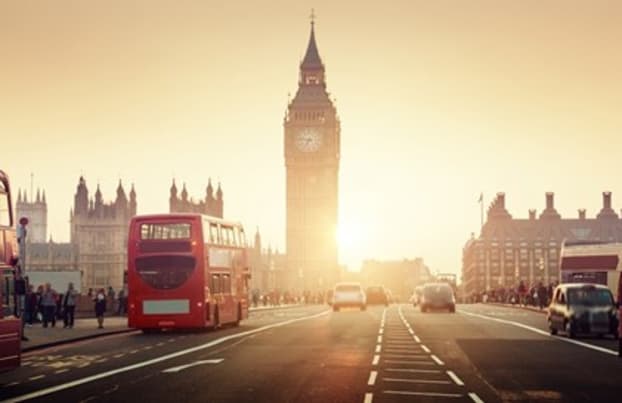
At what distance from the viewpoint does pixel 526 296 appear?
301ft

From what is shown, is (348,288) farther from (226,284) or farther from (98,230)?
(98,230)

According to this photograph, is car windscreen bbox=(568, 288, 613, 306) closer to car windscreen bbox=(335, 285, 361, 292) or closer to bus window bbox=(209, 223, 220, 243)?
bus window bbox=(209, 223, 220, 243)

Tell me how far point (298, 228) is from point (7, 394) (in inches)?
7130

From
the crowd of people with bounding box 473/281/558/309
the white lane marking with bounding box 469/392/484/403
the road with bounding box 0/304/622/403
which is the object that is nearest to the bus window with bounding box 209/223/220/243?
the road with bounding box 0/304/622/403

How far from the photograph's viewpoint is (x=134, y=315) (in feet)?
131

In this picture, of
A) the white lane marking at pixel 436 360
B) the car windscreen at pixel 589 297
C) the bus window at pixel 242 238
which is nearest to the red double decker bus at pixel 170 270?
the bus window at pixel 242 238

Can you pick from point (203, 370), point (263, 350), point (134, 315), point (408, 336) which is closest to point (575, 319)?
point (408, 336)

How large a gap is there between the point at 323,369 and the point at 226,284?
66.9 ft

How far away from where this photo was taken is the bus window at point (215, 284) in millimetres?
41094

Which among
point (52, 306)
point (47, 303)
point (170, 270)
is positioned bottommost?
point (52, 306)

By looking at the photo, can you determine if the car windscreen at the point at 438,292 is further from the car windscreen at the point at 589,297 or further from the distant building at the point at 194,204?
the distant building at the point at 194,204

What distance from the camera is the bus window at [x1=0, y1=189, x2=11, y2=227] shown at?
21.5 m

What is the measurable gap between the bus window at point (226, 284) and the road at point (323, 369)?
4767mm

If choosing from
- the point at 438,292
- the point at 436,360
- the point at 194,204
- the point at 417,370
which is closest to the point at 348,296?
the point at 438,292
